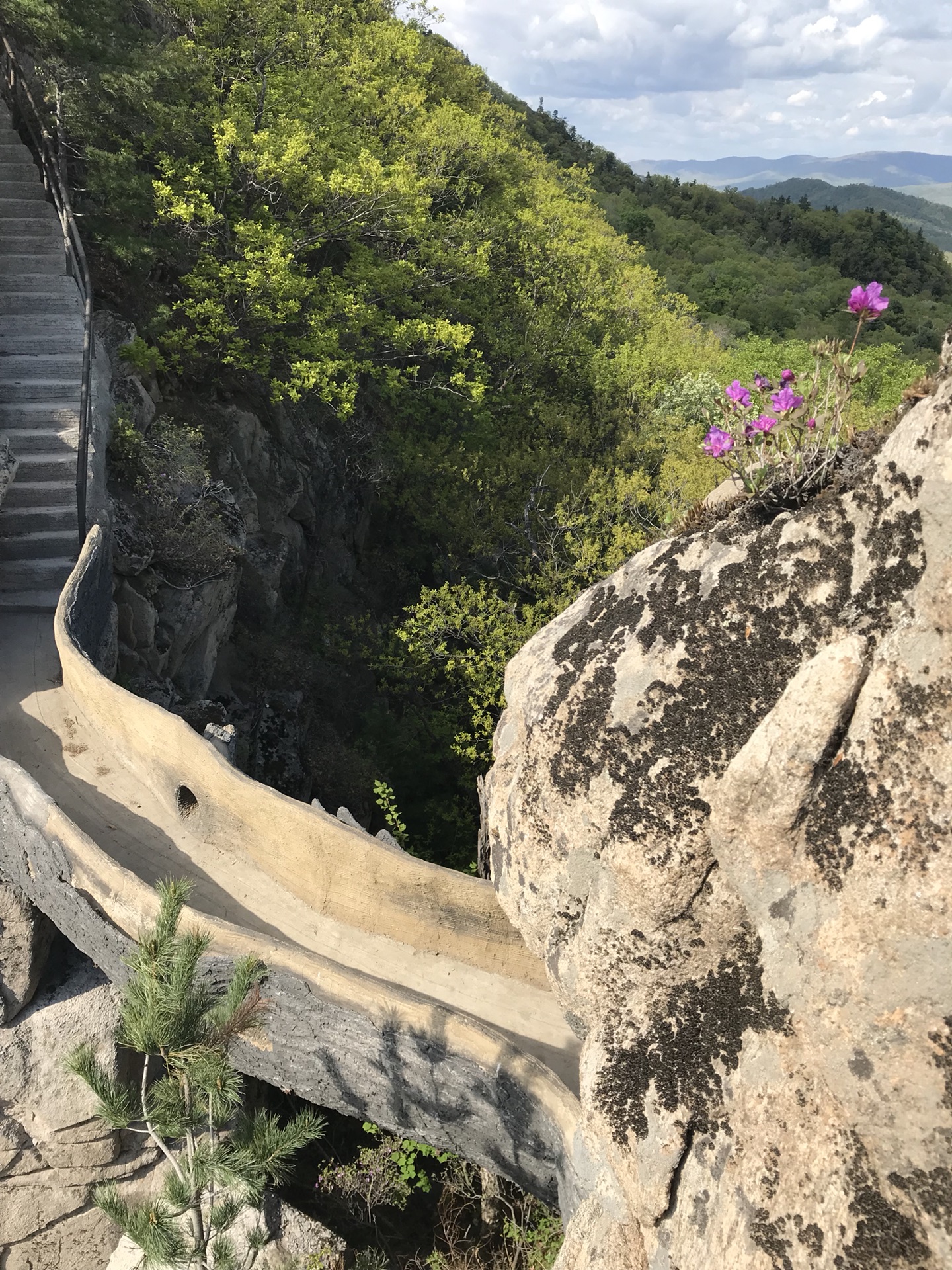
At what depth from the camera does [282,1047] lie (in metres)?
8.97

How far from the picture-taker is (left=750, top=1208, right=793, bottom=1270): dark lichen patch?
5.14m

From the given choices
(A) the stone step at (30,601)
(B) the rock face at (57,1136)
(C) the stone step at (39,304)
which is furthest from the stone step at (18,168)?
(B) the rock face at (57,1136)

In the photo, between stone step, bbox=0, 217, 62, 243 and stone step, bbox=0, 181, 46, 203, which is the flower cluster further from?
stone step, bbox=0, 181, 46, 203

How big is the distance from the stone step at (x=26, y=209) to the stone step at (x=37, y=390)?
537cm

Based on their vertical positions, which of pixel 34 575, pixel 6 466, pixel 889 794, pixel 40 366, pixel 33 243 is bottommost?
pixel 34 575

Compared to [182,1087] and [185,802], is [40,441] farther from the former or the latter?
[182,1087]

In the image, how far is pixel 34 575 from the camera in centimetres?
1345

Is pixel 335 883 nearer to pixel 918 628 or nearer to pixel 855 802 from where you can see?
pixel 855 802

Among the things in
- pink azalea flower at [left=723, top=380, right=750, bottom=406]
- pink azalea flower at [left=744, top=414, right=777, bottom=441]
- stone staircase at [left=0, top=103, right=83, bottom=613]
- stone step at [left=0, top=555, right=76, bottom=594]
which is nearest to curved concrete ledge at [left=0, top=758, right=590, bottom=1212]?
stone step at [left=0, top=555, right=76, bottom=594]

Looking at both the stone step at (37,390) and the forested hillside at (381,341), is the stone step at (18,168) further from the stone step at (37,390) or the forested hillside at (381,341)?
the stone step at (37,390)

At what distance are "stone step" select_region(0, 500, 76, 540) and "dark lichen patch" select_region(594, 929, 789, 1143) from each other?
11599 millimetres

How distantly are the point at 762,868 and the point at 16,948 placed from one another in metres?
9.85

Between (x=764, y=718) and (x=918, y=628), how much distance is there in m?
1.02

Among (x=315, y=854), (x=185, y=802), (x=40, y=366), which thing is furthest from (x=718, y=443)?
(x=40, y=366)
